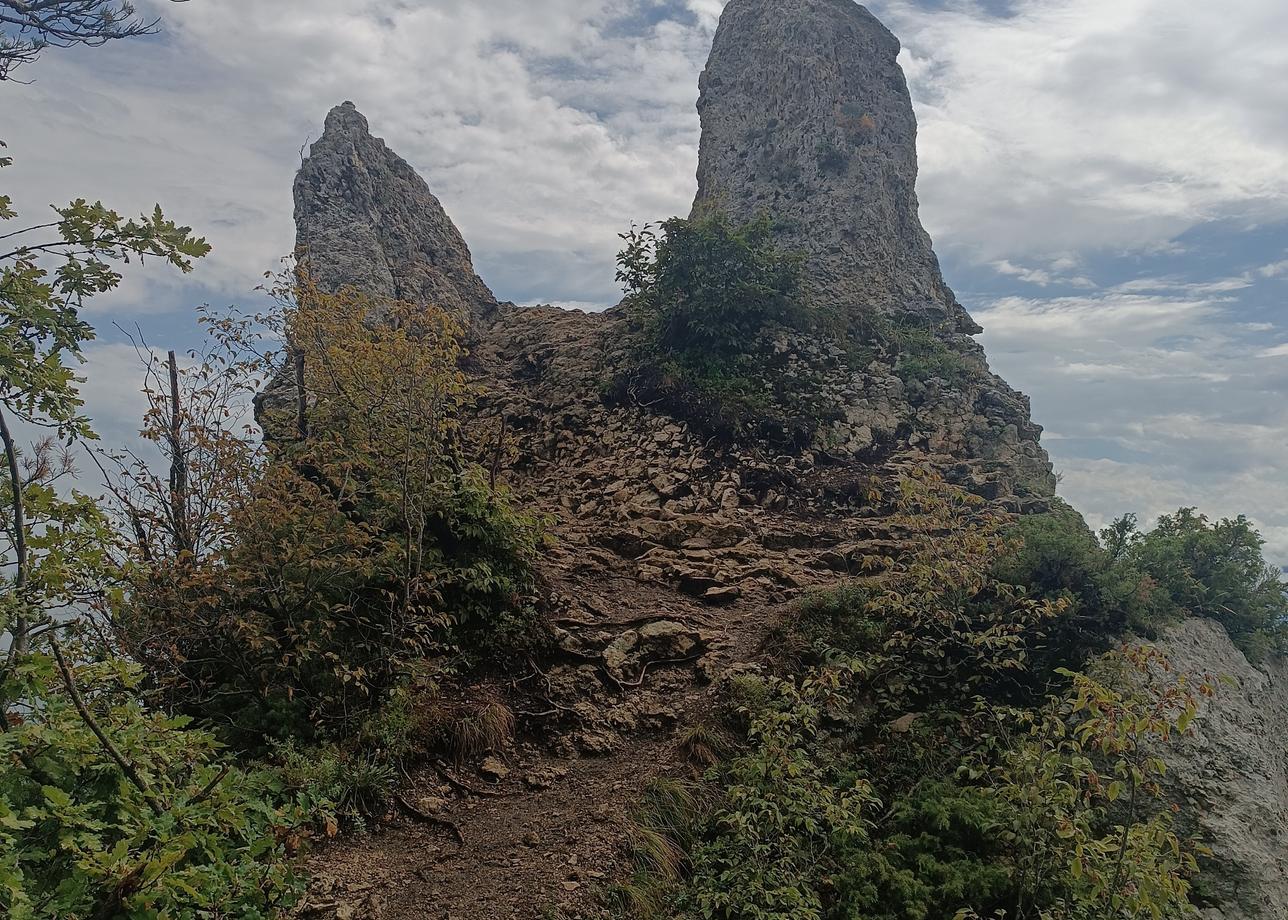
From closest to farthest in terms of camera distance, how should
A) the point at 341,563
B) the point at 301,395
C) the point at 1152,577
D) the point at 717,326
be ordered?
the point at 341,563, the point at 301,395, the point at 1152,577, the point at 717,326

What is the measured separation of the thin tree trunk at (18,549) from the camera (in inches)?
128

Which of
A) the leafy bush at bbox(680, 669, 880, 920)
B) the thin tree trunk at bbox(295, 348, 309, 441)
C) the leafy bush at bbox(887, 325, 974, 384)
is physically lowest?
the leafy bush at bbox(680, 669, 880, 920)

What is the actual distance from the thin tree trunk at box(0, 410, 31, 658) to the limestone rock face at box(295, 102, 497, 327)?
1456 centimetres

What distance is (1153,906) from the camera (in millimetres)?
4113

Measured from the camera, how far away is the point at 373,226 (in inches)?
742

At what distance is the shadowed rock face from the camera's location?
20.3 metres

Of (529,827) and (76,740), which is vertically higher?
(76,740)

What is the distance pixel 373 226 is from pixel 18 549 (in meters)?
17.3

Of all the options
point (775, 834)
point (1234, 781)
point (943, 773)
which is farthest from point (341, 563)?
point (1234, 781)

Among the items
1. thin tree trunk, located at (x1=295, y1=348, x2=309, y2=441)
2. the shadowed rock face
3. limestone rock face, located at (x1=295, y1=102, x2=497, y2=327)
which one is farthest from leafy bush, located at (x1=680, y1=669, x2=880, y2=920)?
the shadowed rock face

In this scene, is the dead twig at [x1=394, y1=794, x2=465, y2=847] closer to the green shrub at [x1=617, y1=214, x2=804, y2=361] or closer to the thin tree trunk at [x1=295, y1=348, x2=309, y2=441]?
the thin tree trunk at [x1=295, y1=348, x2=309, y2=441]

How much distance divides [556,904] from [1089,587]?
23.3 feet

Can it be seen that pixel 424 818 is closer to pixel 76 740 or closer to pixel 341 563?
pixel 341 563

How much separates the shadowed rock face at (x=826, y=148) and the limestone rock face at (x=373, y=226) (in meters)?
7.65
